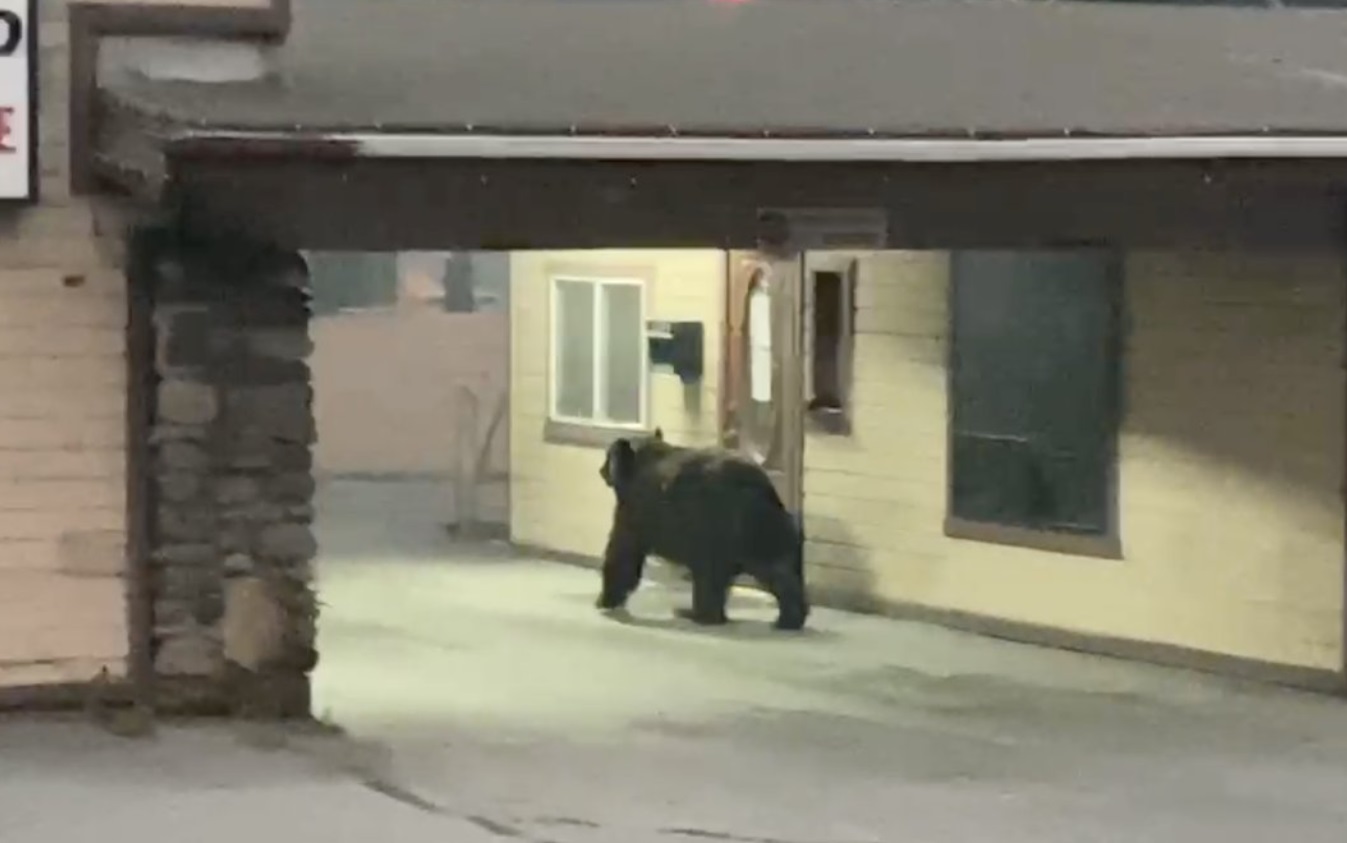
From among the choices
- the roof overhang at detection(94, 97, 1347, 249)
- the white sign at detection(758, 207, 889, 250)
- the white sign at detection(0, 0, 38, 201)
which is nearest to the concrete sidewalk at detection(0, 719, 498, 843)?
the roof overhang at detection(94, 97, 1347, 249)

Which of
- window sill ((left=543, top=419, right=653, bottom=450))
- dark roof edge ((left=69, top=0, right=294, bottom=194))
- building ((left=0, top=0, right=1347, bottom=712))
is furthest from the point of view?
window sill ((left=543, top=419, right=653, bottom=450))

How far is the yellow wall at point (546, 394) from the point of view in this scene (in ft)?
45.5

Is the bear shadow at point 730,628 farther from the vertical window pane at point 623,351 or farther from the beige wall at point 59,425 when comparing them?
the beige wall at point 59,425

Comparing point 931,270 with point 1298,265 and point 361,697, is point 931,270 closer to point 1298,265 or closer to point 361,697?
point 1298,265

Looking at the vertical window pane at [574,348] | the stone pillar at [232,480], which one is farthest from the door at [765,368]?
the stone pillar at [232,480]

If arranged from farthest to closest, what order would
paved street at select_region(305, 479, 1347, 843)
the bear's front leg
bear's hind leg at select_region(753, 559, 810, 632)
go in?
the bear's front leg < bear's hind leg at select_region(753, 559, 810, 632) < paved street at select_region(305, 479, 1347, 843)

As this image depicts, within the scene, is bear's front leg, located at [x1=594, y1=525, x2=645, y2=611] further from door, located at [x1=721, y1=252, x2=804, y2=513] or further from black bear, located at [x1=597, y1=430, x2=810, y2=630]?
door, located at [x1=721, y1=252, x2=804, y2=513]

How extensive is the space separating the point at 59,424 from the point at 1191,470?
16.9ft

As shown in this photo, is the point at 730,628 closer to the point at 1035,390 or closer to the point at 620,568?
the point at 620,568

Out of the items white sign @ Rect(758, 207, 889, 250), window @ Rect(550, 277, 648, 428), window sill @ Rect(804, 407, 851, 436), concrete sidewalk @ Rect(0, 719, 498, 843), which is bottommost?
concrete sidewalk @ Rect(0, 719, 498, 843)

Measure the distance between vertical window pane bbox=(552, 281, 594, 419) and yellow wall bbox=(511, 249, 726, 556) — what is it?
14 centimetres

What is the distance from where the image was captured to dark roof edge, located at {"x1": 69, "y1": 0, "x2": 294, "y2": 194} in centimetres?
818

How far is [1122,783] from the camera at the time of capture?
315 inches

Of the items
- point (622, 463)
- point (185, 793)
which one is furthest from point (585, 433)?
point (185, 793)
